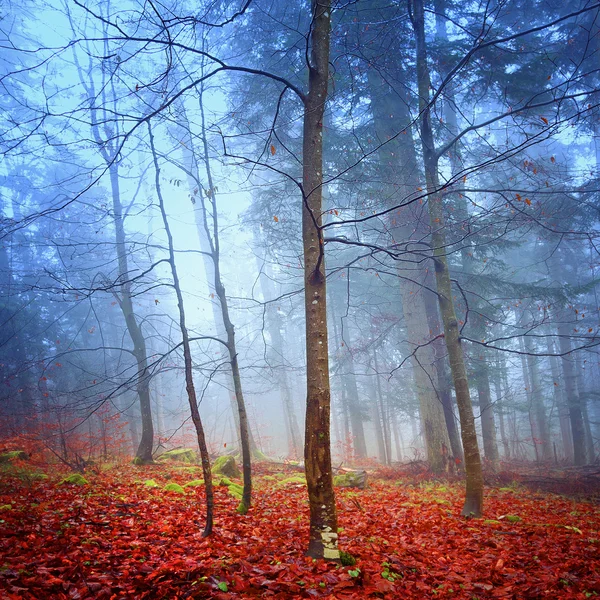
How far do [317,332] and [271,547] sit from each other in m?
2.69

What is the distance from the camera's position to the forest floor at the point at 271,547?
3.70m

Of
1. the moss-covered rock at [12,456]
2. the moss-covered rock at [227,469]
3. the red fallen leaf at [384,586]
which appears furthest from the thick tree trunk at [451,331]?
the moss-covered rock at [12,456]

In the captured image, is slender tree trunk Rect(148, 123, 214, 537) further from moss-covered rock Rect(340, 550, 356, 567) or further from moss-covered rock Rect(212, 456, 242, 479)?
moss-covered rock Rect(212, 456, 242, 479)

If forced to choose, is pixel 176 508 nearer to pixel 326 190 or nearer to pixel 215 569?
pixel 215 569

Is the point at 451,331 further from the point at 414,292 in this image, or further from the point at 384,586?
the point at 414,292

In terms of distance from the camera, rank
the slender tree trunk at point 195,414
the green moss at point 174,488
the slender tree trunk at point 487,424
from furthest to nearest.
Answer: the slender tree trunk at point 487,424 < the green moss at point 174,488 < the slender tree trunk at point 195,414

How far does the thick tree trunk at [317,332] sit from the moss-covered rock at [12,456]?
10.1 m

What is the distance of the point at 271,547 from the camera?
16.0ft

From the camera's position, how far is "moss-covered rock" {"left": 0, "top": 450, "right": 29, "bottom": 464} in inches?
419

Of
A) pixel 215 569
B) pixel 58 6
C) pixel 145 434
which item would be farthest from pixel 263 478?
pixel 58 6

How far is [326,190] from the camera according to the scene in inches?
620

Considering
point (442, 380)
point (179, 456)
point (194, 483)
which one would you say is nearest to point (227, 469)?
point (194, 483)

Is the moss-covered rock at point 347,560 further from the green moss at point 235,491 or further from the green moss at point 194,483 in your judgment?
the green moss at point 194,483

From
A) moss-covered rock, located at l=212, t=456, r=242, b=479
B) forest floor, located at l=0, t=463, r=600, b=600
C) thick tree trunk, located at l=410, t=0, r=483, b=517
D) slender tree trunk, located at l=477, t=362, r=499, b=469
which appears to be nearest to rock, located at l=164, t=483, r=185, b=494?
forest floor, located at l=0, t=463, r=600, b=600
